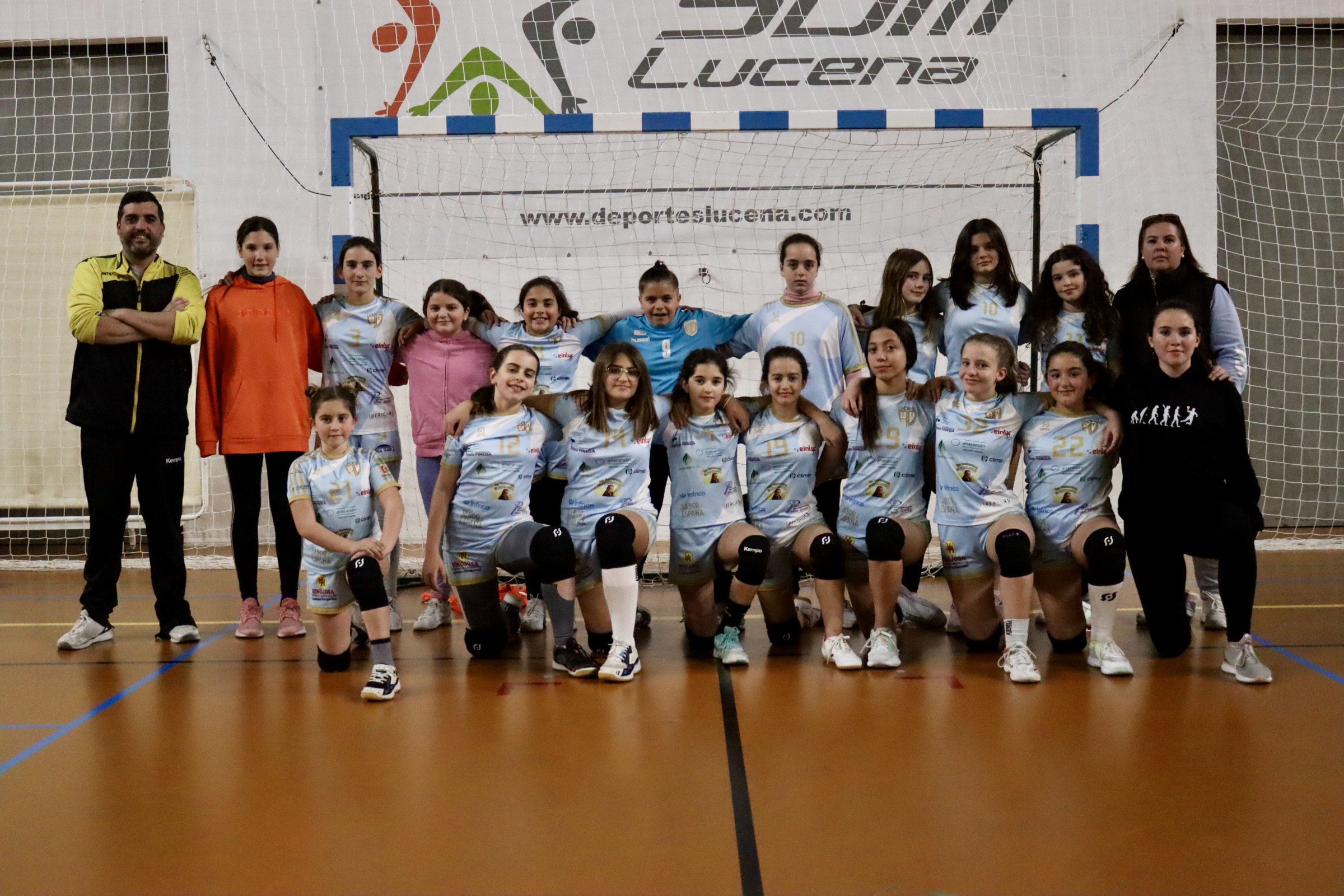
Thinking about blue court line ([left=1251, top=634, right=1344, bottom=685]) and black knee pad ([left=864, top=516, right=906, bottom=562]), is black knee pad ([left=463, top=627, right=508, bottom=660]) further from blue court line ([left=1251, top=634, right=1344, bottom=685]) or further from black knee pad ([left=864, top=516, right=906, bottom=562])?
blue court line ([left=1251, top=634, right=1344, bottom=685])

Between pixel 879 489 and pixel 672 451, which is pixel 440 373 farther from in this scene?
pixel 879 489

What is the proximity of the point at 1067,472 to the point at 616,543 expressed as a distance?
4.97ft

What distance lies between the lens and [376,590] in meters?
3.32

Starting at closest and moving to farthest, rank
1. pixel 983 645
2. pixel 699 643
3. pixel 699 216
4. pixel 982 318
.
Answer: pixel 983 645, pixel 699 643, pixel 982 318, pixel 699 216

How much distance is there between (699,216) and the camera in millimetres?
6379

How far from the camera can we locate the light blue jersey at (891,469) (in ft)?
12.1

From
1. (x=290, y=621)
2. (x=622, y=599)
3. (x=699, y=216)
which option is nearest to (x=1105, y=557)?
(x=622, y=599)

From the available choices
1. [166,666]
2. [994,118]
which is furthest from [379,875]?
[994,118]

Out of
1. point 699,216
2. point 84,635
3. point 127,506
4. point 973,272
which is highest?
point 699,216

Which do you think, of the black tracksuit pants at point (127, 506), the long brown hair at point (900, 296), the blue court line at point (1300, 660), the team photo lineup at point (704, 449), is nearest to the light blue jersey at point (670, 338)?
the team photo lineup at point (704, 449)

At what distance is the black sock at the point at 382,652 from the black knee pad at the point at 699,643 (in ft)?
3.38

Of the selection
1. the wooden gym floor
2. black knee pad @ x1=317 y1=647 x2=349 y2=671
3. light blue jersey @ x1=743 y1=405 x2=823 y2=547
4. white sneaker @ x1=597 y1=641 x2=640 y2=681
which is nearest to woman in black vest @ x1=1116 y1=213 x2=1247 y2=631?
the wooden gym floor

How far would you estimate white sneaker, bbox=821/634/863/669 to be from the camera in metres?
3.41

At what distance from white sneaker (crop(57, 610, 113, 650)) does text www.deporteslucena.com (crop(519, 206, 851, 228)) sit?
350 cm
